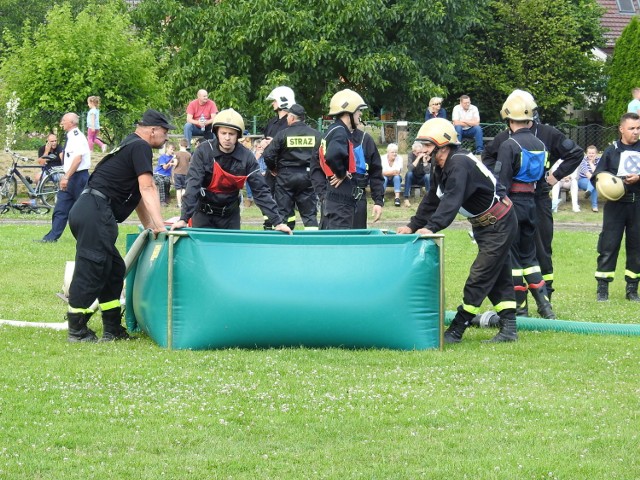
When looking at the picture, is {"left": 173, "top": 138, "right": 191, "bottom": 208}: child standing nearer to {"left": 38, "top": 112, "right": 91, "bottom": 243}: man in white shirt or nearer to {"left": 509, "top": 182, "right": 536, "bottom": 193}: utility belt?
{"left": 38, "top": 112, "right": 91, "bottom": 243}: man in white shirt

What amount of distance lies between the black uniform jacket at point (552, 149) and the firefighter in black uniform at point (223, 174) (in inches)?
104

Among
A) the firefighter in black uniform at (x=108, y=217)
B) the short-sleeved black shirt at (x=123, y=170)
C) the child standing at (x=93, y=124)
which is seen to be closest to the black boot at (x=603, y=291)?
the firefighter in black uniform at (x=108, y=217)

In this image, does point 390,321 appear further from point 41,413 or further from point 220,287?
point 41,413

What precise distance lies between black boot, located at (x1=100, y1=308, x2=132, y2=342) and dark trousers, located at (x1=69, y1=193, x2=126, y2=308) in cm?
35

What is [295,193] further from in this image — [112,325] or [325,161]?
[112,325]

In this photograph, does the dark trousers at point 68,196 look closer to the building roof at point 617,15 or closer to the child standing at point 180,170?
the child standing at point 180,170

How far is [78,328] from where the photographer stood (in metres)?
10.1

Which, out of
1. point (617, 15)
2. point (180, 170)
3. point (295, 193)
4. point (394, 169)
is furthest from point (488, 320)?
point (617, 15)

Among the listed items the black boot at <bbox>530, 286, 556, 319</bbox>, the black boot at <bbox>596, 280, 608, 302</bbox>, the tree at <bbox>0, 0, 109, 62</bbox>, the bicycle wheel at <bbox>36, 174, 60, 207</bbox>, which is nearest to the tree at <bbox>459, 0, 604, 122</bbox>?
the bicycle wheel at <bbox>36, 174, 60, 207</bbox>

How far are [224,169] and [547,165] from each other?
3525 mm

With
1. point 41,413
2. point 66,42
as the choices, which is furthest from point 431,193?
point 66,42

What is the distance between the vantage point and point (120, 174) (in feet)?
33.3

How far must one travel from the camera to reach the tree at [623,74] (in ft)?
117

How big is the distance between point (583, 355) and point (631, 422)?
2.47 meters
